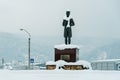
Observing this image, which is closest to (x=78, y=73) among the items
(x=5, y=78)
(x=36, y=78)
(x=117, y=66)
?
(x=36, y=78)

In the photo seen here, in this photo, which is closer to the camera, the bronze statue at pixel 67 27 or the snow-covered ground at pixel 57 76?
the snow-covered ground at pixel 57 76

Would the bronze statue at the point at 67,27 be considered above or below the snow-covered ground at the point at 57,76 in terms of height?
above

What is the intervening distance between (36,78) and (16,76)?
42.6 inches

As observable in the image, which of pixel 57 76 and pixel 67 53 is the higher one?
pixel 67 53

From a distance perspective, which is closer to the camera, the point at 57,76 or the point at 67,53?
the point at 57,76

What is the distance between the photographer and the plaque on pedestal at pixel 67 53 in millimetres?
29188

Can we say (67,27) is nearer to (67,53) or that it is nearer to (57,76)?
(67,53)

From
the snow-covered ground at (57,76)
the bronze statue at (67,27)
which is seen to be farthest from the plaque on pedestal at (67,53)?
the snow-covered ground at (57,76)

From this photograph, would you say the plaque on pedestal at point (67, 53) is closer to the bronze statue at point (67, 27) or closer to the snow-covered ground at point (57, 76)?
the bronze statue at point (67, 27)

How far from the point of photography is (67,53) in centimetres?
2939

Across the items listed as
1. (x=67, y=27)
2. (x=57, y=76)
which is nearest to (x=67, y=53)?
(x=67, y=27)

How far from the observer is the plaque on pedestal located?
29.2 meters

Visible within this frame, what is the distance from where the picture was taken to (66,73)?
53.5ft

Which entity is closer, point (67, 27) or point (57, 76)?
point (57, 76)
